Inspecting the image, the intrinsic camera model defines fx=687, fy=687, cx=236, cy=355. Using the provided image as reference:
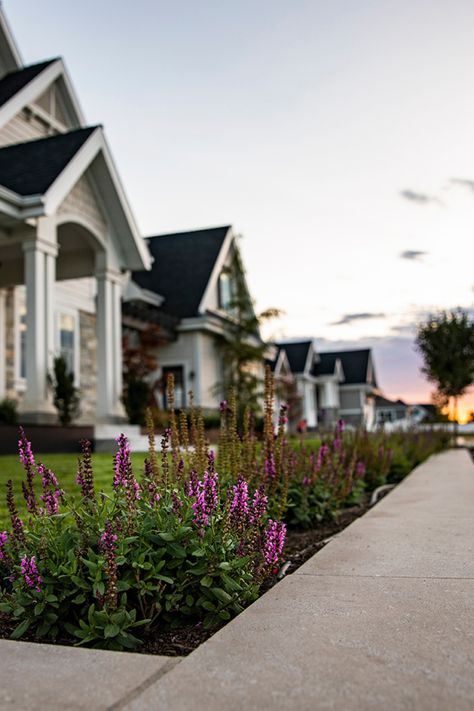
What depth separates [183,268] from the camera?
20906 millimetres

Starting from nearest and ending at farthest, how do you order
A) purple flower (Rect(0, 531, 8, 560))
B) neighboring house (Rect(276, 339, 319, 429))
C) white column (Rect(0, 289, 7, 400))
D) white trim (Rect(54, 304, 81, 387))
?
purple flower (Rect(0, 531, 8, 560)), white column (Rect(0, 289, 7, 400)), white trim (Rect(54, 304, 81, 387)), neighboring house (Rect(276, 339, 319, 429))

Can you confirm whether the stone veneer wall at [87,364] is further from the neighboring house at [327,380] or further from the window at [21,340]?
the neighboring house at [327,380]

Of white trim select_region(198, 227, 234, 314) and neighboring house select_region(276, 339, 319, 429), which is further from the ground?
white trim select_region(198, 227, 234, 314)

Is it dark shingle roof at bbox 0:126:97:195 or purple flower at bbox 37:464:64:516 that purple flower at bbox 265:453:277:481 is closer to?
purple flower at bbox 37:464:64:516

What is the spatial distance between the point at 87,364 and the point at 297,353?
22.3m

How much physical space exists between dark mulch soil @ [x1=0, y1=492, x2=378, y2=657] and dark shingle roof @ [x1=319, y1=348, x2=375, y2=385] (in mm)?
36947

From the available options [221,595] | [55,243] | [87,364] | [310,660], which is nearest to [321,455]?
[221,595]

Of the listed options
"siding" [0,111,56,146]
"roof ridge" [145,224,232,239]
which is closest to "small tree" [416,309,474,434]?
"roof ridge" [145,224,232,239]

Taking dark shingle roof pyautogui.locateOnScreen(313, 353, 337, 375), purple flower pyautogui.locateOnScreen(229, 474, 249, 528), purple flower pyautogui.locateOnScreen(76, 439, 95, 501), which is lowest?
purple flower pyautogui.locateOnScreen(229, 474, 249, 528)

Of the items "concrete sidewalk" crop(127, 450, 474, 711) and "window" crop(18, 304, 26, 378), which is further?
"window" crop(18, 304, 26, 378)

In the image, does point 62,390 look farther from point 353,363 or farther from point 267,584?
point 353,363

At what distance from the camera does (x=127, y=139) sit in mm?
16094

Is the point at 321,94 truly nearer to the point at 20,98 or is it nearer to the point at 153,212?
the point at 20,98

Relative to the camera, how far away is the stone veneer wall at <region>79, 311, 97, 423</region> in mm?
15641
